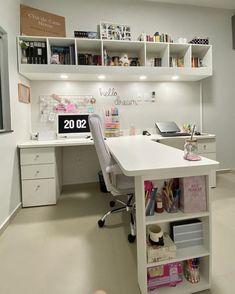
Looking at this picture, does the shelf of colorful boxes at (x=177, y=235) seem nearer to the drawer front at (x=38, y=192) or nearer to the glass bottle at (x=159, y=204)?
the glass bottle at (x=159, y=204)

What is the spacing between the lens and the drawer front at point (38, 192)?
2459 millimetres

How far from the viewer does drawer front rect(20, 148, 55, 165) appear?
2.42 meters

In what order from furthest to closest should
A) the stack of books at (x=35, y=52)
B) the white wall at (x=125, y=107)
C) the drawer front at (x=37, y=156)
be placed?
the white wall at (x=125, y=107) < the stack of books at (x=35, y=52) < the drawer front at (x=37, y=156)

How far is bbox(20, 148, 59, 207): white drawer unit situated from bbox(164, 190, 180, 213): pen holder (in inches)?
66.7

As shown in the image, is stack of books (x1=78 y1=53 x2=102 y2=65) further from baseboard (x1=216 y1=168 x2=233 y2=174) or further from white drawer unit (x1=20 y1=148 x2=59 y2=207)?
baseboard (x1=216 y1=168 x2=233 y2=174)

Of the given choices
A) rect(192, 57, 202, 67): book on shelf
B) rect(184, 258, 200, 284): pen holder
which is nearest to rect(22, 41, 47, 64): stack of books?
rect(192, 57, 202, 67): book on shelf

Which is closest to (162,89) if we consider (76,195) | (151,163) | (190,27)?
(190,27)

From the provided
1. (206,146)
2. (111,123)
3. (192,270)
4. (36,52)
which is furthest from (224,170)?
(36,52)

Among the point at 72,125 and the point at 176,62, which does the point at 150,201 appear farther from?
the point at 176,62

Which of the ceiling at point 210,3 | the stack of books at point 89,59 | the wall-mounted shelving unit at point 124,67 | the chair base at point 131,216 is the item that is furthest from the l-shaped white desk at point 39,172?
the ceiling at point 210,3

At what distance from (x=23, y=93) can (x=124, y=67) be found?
4.51 feet

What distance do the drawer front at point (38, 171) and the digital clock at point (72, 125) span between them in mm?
652

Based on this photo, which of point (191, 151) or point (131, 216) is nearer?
point (191, 151)

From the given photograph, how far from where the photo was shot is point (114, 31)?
2850 millimetres
